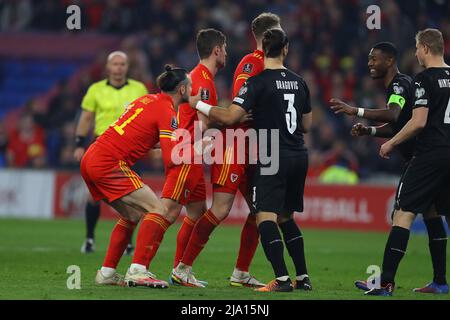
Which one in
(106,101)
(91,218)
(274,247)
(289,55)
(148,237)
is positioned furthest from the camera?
(289,55)

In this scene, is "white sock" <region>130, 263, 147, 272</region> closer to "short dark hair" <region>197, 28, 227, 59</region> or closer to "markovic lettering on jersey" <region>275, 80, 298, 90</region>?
"markovic lettering on jersey" <region>275, 80, 298, 90</region>

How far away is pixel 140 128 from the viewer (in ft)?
32.3

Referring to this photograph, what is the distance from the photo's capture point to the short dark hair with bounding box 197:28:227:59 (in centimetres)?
1053

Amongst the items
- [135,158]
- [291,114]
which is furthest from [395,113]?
[135,158]

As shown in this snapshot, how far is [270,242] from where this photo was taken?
960 centimetres

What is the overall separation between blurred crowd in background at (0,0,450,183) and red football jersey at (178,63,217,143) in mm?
10779

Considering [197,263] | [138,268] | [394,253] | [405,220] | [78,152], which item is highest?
[78,152]

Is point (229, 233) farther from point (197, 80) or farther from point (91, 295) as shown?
point (91, 295)

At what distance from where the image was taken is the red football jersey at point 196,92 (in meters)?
10.4

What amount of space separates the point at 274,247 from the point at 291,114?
51.6 inches

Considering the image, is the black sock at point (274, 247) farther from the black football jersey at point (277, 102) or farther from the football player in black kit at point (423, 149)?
the football player in black kit at point (423, 149)

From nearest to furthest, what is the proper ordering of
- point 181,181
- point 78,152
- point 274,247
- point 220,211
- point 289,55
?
point 274,247, point 181,181, point 220,211, point 78,152, point 289,55

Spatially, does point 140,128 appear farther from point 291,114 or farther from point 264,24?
point 264,24

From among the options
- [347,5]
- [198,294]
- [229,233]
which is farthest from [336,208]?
[198,294]
